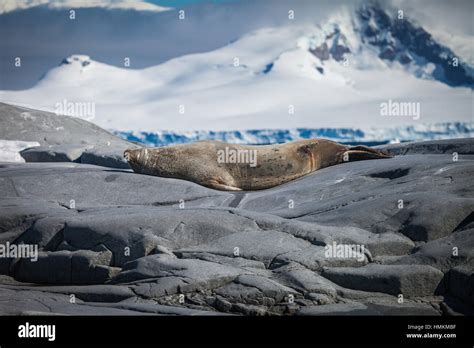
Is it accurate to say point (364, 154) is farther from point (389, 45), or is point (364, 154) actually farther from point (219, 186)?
point (389, 45)

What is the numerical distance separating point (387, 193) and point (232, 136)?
68356 millimetres

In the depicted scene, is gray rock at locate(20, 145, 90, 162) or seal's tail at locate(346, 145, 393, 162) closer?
seal's tail at locate(346, 145, 393, 162)

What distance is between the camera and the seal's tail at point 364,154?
1356 centimetres

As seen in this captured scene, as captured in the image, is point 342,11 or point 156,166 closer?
point 156,166

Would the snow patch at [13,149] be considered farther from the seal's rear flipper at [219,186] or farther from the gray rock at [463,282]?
the gray rock at [463,282]

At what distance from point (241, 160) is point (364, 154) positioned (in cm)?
220

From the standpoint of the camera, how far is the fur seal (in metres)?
13.3

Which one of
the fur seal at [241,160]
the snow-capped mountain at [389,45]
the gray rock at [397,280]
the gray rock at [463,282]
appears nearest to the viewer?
the gray rock at [463,282]

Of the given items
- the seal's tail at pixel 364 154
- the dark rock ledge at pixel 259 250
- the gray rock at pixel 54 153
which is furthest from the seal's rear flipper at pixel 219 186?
the gray rock at pixel 54 153

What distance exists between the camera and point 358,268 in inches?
334

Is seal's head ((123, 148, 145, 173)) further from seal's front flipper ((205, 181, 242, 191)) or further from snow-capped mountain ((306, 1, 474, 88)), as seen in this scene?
snow-capped mountain ((306, 1, 474, 88))

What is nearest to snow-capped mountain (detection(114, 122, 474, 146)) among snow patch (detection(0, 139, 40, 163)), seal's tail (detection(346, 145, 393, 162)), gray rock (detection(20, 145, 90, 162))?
snow patch (detection(0, 139, 40, 163))
